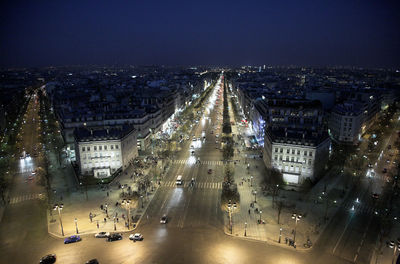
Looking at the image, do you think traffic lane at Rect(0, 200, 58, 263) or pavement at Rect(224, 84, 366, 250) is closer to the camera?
traffic lane at Rect(0, 200, 58, 263)

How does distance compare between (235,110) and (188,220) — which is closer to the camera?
(188,220)

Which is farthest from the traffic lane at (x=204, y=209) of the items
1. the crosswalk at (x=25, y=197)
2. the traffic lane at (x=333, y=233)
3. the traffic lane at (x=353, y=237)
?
the crosswalk at (x=25, y=197)

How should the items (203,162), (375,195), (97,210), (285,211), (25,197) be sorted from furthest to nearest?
(203,162), (25,197), (375,195), (97,210), (285,211)

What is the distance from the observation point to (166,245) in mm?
45531

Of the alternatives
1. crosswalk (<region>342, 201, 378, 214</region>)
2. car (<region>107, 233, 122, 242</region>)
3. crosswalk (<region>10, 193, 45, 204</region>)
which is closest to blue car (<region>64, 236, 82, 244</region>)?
car (<region>107, 233, 122, 242</region>)

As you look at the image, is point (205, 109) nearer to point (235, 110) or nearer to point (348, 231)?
point (235, 110)

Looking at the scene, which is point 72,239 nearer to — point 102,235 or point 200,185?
point 102,235

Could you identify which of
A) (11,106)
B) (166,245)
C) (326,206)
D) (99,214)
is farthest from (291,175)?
(11,106)

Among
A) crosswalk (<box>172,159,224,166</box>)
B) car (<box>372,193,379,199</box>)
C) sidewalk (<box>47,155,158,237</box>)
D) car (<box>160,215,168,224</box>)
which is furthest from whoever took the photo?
crosswalk (<box>172,159,224,166</box>)

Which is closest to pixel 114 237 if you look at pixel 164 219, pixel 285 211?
pixel 164 219

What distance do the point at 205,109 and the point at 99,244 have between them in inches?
5663

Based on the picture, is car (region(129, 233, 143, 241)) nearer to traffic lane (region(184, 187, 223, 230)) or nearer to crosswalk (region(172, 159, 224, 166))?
traffic lane (region(184, 187, 223, 230))

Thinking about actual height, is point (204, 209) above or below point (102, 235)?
below

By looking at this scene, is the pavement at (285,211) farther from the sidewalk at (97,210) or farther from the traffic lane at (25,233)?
the traffic lane at (25,233)
